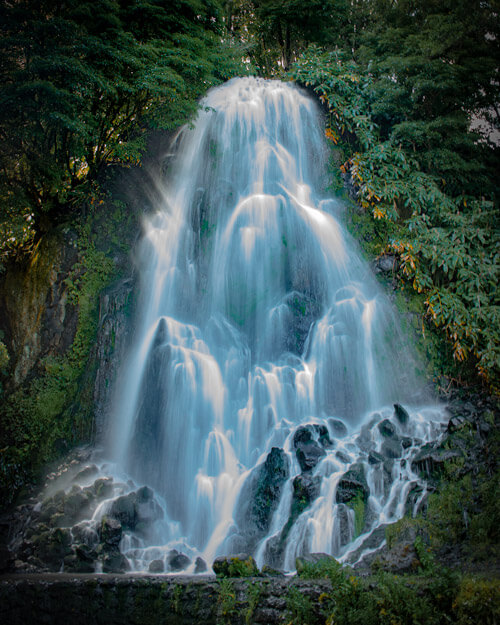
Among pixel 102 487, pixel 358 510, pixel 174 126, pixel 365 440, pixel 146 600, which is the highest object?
pixel 174 126

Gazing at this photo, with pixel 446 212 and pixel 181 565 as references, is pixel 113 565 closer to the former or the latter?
pixel 181 565

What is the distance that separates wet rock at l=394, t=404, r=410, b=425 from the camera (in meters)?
7.88

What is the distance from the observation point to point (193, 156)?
1077cm

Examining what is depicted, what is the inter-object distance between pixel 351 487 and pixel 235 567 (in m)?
2.27

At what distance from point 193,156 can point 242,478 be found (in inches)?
323

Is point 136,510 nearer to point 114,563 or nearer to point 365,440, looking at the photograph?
point 114,563

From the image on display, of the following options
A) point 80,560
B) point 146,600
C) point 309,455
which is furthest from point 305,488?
point 80,560

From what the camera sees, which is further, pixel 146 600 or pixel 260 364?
pixel 260 364

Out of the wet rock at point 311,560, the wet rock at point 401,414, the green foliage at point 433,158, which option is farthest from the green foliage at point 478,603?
the green foliage at point 433,158

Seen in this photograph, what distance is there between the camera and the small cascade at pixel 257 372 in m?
6.39

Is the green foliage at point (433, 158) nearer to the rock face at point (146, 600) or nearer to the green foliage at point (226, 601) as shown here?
the rock face at point (146, 600)

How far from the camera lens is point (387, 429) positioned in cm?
752

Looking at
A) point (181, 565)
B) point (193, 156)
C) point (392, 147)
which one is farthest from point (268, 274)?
point (181, 565)

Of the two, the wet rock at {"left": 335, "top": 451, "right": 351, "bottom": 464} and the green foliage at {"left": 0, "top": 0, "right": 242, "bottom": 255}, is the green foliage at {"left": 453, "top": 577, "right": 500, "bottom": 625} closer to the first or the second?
the wet rock at {"left": 335, "top": 451, "right": 351, "bottom": 464}
